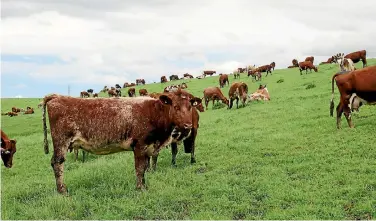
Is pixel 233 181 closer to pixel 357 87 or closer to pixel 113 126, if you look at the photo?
pixel 113 126

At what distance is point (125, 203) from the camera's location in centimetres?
905

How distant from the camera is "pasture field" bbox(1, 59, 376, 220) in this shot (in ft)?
27.9

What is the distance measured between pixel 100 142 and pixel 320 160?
244 inches

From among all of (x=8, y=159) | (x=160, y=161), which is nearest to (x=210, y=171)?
(x=160, y=161)

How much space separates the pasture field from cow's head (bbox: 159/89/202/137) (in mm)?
1546

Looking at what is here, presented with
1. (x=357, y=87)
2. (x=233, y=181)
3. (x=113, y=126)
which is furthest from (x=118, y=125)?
(x=357, y=87)

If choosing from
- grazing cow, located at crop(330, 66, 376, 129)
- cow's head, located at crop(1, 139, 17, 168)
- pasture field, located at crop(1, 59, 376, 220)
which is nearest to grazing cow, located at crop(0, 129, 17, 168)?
cow's head, located at crop(1, 139, 17, 168)

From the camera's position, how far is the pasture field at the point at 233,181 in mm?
8511

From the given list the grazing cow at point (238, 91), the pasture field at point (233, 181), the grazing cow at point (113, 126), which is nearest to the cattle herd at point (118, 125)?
the grazing cow at point (113, 126)

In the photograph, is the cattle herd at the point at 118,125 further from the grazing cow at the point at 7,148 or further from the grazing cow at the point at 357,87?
the grazing cow at the point at 357,87

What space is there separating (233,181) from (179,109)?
7.59 feet

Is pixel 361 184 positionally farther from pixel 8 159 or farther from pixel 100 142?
pixel 8 159

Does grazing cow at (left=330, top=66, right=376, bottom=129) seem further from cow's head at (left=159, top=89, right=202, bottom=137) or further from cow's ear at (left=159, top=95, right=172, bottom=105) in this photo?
cow's ear at (left=159, top=95, right=172, bottom=105)

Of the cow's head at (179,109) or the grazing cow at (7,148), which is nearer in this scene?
the cow's head at (179,109)
